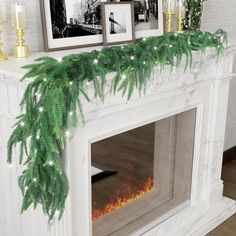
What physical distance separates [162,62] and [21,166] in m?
0.78

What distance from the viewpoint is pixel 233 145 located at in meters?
3.46

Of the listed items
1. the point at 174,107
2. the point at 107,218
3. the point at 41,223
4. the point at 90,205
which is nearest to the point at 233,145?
the point at 174,107

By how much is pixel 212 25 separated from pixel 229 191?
1.23m

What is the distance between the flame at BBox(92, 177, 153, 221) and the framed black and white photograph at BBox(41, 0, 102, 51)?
2.75 ft

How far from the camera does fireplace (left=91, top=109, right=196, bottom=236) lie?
6.49 feet

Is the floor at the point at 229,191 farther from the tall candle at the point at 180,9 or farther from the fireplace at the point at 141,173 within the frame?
the tall candle at the point at 180,9

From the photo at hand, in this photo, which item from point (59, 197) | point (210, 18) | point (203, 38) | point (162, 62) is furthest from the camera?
point (210, 18)

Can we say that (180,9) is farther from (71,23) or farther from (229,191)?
(229,191)

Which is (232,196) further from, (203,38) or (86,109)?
(86,109)

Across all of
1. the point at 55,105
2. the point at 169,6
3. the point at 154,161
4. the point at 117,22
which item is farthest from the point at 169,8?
the point at 55,105

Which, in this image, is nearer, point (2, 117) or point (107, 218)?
point (2, 117)

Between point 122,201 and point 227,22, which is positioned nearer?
point 122,201

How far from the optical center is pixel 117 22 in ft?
6.64

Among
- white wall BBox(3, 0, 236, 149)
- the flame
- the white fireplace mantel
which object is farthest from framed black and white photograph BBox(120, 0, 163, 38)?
the flame
